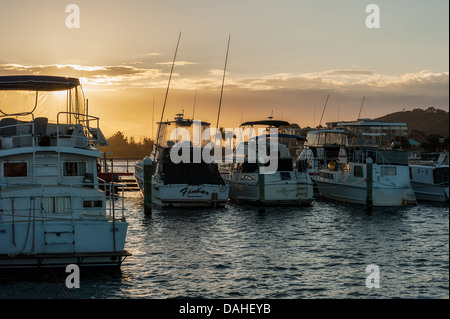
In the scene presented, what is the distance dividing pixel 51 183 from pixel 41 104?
393cm

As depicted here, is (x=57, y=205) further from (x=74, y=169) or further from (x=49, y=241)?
(x=74, y=169)

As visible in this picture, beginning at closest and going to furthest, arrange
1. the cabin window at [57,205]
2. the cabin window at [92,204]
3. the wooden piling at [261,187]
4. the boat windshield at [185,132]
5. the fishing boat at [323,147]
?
the cabin window at [57,205] < the cabin window at [92,204] < the wooden piling at [261,187] < the boat windshield at [185,132] < the fishing boat at [323,147]

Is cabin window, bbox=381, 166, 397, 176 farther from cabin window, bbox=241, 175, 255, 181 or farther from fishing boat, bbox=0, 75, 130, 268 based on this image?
fishing boat, bbox=0, 75, 130, 268

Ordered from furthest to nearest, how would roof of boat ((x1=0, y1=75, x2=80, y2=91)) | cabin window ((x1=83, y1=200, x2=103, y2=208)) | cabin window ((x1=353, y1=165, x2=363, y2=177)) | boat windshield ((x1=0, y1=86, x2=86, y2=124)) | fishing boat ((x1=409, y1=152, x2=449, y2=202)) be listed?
fishing boat ((x1=409, y1=152, x2=449, y2=202))
cabin window ((x1=353, y1=165, x2=363, y2=177))
boat windshield ((x1=0, y1=86, x2=86, y2=124))
roof of boat ((x1=0, y1=75, x2=80, y2=91))
cabin window ((x1=83, y1=200, x2=103, y2=208))

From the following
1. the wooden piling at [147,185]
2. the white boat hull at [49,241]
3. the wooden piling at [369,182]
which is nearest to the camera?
the white boat hull at [49,241]

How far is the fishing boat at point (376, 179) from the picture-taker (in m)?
42.7

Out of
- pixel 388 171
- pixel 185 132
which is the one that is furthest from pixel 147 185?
pixel 388 171

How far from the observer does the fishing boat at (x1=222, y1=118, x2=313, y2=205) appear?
139 ft

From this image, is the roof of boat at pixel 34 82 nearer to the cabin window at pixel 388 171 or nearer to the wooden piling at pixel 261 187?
the wooden piling at pixel 261 187

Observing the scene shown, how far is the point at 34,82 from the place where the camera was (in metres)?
23.3

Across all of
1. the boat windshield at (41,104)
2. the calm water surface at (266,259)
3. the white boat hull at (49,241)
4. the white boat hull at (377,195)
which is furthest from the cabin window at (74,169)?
the white boat hull at (377,195)

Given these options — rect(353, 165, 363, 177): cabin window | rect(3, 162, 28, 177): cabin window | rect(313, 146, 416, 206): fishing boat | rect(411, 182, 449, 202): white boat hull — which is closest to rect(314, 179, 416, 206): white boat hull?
rect(313, 146, 416, 206): fishing boat

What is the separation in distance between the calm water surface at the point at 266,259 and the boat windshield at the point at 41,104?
6.69 m
